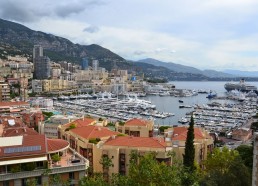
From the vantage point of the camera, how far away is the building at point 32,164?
15850 mm

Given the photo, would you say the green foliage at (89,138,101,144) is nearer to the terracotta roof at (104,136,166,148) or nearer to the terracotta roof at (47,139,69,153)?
the terracotta roof at (104,136,166,148)


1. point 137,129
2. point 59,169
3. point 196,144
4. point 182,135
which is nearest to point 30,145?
point 59,169

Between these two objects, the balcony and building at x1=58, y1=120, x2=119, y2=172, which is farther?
building at x1=58, y1=120, x2=119, y2=172

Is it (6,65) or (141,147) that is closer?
(141,147)

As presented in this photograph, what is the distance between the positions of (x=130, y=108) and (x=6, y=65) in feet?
229

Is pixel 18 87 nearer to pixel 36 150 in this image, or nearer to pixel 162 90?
pixel 162 90

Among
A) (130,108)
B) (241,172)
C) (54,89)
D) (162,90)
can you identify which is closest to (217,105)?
(130,108)

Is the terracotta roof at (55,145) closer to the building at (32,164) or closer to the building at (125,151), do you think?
the building at (32,164)

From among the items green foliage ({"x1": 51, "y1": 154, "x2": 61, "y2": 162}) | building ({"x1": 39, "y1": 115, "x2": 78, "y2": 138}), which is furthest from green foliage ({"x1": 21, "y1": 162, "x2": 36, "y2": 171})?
building ({"x1": 39, "y1": 115, "x2": 78, "y2": 138})

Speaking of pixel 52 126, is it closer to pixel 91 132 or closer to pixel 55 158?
pixel 91 132

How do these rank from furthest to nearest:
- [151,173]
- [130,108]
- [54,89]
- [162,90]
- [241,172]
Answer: [162,90] < [54,89] < [130,108] < [241,172] < [151,173]

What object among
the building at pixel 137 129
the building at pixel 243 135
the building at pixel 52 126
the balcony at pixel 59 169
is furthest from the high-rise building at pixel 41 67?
the balcony at pixel 59 169

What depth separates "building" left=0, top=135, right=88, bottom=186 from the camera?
52.0 feet

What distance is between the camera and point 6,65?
129750 mm
